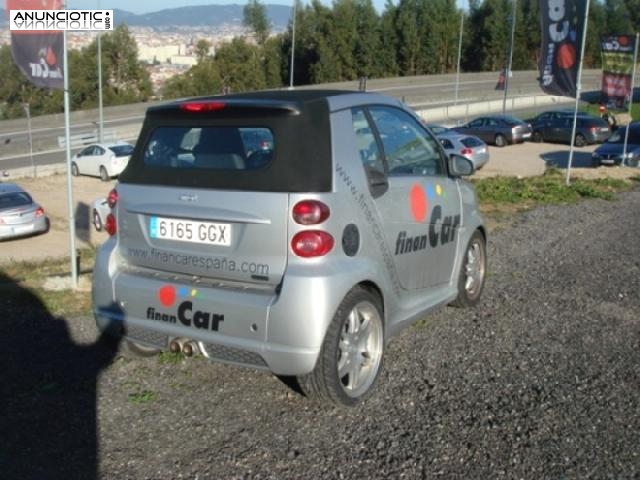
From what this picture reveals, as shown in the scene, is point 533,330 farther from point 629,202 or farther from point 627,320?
point 629,202

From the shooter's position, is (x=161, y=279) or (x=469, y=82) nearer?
(x=161, y=279)

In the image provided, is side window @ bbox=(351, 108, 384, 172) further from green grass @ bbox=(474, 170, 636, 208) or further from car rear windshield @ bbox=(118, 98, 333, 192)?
green grass @ bbox=(474, 170, 636, 208)

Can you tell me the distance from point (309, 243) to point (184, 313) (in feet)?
2.78

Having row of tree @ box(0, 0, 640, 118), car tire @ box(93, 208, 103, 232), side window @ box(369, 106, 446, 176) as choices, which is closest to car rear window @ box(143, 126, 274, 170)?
side window @ box(369, 106, 446, 176)

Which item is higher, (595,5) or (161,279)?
(595,5)

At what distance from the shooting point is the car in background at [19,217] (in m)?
20.6

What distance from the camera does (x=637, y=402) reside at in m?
4.22

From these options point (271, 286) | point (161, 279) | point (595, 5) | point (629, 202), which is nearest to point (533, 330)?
point (271, 286)

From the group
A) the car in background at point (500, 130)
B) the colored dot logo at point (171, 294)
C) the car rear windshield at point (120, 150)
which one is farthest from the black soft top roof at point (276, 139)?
the car in background at point (500, 130)

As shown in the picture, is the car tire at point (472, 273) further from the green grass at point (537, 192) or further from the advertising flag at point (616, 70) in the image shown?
the advertising flag at point (616, 70)

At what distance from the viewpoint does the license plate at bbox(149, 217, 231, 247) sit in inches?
161

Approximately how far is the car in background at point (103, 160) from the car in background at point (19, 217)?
11578 mm

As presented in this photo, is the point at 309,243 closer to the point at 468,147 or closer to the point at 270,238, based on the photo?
the point at 270,238

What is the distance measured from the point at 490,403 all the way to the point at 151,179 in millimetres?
2337
